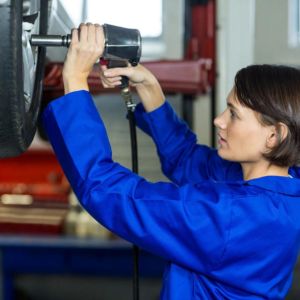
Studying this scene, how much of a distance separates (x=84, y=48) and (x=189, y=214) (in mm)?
301

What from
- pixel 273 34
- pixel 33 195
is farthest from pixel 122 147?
pixel 273 34

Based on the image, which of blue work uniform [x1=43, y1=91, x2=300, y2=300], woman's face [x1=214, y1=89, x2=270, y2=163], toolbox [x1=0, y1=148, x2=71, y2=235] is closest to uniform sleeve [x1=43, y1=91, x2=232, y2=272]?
blue work uniform [x1=43, y1=91, x2=300, y2=300]

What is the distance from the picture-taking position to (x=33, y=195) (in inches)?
77.1

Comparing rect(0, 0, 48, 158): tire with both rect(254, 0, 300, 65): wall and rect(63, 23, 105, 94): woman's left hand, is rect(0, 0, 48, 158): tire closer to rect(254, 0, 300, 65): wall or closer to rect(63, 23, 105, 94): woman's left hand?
rect(63, 23, 105, 94): woman's left hand

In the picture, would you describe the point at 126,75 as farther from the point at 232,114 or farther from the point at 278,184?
the point at 278,184

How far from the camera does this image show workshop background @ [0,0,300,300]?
178cm

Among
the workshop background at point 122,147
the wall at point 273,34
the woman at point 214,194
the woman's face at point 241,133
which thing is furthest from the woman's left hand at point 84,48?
the wall at point 273,34

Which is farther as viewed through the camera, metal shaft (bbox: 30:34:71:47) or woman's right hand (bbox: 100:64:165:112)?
woman's right hand (bbox: 100:64:165:112)

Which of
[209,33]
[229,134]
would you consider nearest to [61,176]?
[209,33]

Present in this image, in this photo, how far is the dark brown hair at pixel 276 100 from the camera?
0.97 metres

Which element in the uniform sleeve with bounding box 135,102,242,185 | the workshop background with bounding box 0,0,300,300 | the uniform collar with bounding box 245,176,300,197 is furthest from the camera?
the workshop background with bounding box 0,0,300,300

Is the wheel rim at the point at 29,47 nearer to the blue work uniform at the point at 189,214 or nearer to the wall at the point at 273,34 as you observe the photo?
the blue work uniform at the point at 189,214

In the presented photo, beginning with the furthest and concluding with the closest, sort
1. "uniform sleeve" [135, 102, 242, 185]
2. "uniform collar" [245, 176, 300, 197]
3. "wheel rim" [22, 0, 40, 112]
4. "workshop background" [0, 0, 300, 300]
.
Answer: "workshop background" [0, 0, 300, 300] < "uniform sleeve" [135, 102, 242, 185] < "uniform collar" [245, 176, 300, 197] < "wheel rim" [22, 0, 40, 112]

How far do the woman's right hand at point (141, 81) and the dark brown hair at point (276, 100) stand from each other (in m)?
0.20
